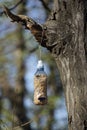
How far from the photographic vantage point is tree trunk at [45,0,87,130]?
350 centimetres

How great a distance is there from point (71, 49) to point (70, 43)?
0.04m

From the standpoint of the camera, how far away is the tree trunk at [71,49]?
350cm

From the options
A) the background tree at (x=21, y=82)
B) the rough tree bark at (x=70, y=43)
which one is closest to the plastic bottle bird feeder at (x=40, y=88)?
the rough tree bark at (x=70, y=43)

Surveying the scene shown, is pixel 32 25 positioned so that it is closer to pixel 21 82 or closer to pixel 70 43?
pixel 70 43

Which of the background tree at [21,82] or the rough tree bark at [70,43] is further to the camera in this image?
the background tree at [21,82]

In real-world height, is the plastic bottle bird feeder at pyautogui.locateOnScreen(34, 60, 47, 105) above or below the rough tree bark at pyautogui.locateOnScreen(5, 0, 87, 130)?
below

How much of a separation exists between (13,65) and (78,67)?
22.7 ft

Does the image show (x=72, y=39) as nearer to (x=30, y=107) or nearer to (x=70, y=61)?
(x=70, y=61)

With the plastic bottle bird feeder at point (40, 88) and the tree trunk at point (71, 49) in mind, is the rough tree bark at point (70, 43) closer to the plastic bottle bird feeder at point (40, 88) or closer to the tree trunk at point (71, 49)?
the tree trunk at point (71, 49)

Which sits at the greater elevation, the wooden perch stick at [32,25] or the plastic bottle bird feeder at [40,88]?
the wooden perch stick at [32,25]

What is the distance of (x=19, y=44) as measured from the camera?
10.3m

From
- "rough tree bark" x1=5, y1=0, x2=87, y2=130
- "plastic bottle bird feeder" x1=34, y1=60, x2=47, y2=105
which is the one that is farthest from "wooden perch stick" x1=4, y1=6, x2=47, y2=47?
"plastic bottle bird feeder" x1=34, y1=60, x2=47, y2=105

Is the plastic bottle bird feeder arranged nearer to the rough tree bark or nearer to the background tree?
the rough tree bark

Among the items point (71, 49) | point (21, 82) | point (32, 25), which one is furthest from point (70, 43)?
point (21, 82)
